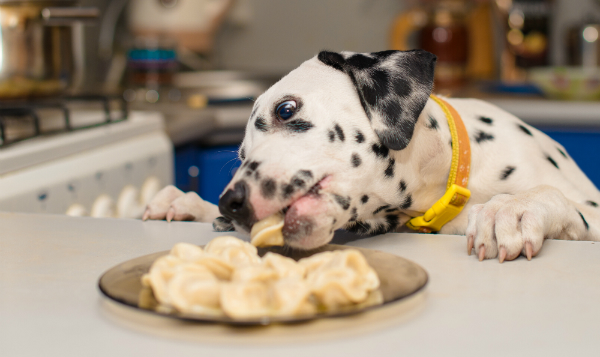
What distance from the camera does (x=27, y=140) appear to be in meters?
1.75

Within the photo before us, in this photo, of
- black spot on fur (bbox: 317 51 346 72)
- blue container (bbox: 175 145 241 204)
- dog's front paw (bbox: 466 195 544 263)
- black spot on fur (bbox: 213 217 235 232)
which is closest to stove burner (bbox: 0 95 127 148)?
blue container (bbox: 175 145 241 204)

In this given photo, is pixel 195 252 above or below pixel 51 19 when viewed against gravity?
below

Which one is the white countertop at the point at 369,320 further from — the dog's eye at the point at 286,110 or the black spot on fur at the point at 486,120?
the black spot on fur at the point at 486,120

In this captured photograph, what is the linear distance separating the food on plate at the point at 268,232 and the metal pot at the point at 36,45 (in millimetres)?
1339

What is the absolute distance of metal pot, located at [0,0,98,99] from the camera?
202 centimetres

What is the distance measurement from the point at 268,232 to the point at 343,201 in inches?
8.1

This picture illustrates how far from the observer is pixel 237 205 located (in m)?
1.05

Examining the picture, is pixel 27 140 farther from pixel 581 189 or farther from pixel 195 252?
pixel 581 189

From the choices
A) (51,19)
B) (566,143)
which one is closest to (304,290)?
(51,19)

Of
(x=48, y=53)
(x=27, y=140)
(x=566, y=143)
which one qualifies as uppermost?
(x=48, y=53)

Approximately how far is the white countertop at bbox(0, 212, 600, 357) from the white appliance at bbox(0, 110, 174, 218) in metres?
0.68

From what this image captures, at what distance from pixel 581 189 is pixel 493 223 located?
675mm

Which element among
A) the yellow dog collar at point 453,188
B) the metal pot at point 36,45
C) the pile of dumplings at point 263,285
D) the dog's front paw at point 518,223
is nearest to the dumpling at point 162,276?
the pile of dumplings at point 263,285

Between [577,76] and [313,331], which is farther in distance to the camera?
[577,76]
